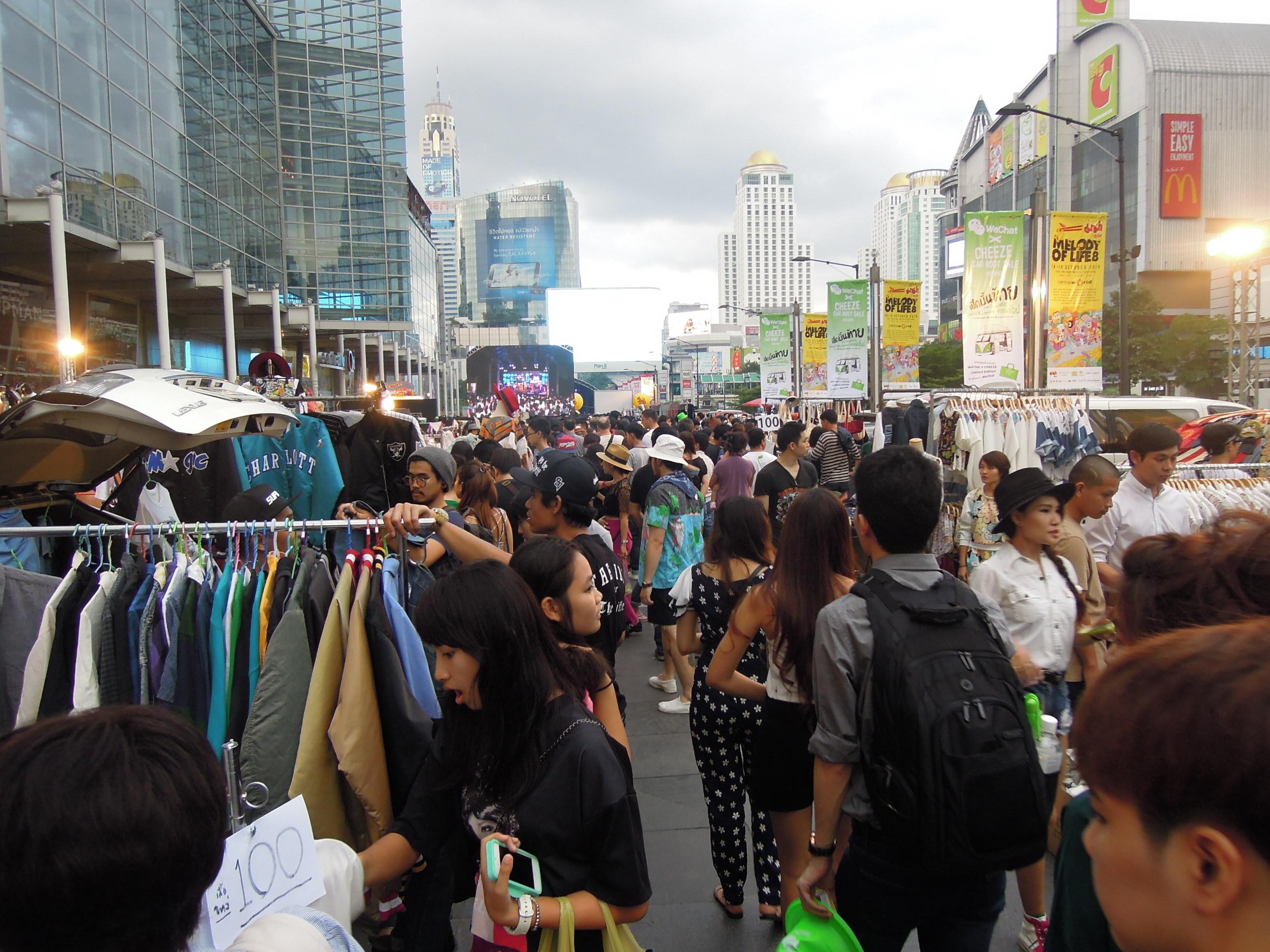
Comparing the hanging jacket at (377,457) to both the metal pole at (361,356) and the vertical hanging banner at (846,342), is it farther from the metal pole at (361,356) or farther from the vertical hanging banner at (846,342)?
the metal pole at (361,356)

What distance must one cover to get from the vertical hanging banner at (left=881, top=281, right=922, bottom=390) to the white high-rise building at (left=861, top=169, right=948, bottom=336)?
167628 mm

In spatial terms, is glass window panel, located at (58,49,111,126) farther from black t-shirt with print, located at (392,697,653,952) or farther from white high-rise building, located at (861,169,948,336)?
white high-rise building, located at (861,169,948,336)

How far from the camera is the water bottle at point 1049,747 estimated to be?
103 inches

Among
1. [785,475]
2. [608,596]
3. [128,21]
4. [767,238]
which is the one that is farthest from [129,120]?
[767,238]

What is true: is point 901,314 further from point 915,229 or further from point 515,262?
point 915,229

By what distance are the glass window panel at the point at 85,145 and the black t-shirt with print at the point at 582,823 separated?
68.1 ft

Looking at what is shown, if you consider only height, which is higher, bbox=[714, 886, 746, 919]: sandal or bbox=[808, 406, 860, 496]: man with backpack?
bbox=[808, 406, 860, 496]: man with backpack

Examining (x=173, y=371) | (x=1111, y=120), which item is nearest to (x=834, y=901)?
(x=173, y=371)

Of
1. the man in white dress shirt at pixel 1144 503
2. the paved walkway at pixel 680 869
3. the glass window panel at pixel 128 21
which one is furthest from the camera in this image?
the glass window panel at pixel 128 21

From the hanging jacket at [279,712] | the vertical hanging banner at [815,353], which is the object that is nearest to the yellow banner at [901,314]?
the vertical hanging banner at [815,353]

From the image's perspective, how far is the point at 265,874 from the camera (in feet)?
5.42

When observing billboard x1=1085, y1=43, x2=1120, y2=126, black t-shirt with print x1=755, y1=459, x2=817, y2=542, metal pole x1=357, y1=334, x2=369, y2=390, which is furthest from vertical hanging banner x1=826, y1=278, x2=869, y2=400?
billboard x1=1085, y1=43, x2=1120, y2=126

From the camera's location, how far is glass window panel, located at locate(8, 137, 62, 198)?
15195mm

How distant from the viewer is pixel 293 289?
37469 millimetres
